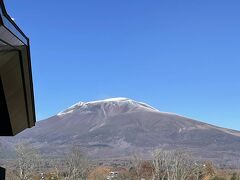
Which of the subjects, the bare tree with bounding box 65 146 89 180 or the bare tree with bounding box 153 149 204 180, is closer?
the bare tree with bounding box 153 149 204 180

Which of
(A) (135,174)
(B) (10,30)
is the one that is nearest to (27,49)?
(B) (10,30)

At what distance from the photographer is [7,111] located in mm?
7984

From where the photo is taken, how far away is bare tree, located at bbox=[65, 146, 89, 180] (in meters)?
87.5

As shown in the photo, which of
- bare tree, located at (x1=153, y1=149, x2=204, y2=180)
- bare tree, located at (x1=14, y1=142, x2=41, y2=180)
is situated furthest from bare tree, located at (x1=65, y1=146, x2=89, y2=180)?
bare tree, located at (x1=153, y1=149, x2=204, y2=180)

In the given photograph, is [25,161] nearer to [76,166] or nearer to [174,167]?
[76,166]

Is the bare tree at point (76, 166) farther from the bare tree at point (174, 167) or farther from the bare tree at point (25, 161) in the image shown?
the bare tree at point (174, 167)

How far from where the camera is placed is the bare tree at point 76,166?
287ft

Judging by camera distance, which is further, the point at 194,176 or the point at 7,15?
the point at 194,176

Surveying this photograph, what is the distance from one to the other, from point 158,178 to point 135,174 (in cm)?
1797

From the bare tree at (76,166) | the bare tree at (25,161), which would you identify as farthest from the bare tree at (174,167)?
the bare tree at (25,161)

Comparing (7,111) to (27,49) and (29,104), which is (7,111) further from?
(27,49)

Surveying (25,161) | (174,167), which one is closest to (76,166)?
(25,161)

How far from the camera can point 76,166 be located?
300 ft

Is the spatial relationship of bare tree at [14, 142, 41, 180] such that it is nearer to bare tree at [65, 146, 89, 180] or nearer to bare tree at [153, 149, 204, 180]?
bare tree at [65, 146, 89, 180]
